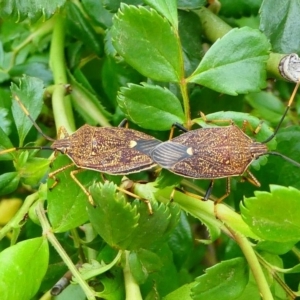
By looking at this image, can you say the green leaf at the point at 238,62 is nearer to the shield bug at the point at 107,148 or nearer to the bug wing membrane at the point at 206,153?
the bug wing membrane at the point at 206,153

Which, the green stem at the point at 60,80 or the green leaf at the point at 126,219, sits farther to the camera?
the green stem at the point at 60,80

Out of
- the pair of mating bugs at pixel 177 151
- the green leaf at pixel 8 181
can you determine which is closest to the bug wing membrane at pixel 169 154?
the pair of mating bugs at pixel 177 151

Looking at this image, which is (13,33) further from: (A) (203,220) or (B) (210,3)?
(A) (203,220)

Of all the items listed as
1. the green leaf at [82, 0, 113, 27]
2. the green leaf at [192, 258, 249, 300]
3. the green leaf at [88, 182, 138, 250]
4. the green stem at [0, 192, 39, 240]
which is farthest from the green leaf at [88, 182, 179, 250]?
the green leaf at [82, 0, 113, 27]

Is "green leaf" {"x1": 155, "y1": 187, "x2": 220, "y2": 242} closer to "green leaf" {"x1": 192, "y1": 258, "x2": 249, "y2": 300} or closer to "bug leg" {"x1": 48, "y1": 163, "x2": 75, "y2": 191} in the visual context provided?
"green leaf" {"x1": 192, "y1": 258, "x2": 249, "y2": 300}

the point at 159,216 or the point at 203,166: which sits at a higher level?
the point at 159,216

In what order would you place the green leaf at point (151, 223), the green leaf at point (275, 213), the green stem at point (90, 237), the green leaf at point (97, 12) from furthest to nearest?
1. the green leaf at point (97, 12)
2. the green stem at point (90, 237)
3. the green leaf at point (151, 223)
4. the green leaf at point (275, 213)

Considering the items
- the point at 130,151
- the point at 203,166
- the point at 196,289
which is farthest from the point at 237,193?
the point at 196,289
